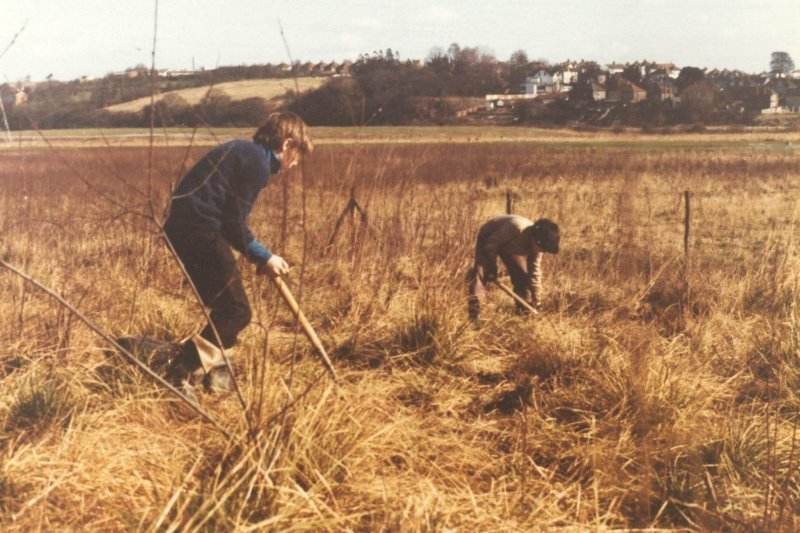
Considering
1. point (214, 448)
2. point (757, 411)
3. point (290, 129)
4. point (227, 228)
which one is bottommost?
point (757, 411)

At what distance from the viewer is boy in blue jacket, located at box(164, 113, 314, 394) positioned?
3.35m

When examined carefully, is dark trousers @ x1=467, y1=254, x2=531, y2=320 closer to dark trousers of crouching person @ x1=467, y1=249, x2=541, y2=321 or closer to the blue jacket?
dark trousers of crouching person @ x1=467, y1=249, x2=541, y2=321

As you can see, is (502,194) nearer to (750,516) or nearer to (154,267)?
(154,267)

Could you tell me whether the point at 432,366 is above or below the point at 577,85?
below

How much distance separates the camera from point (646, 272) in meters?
6.75

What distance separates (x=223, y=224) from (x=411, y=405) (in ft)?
4.22

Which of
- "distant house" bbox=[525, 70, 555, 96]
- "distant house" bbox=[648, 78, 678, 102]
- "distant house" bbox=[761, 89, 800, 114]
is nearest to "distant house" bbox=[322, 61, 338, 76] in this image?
"distant house" bbox=[525, 70, 555, 96]

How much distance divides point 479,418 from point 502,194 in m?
10.4

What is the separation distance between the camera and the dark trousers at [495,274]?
5.11m

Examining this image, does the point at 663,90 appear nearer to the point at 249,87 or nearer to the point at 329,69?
the point at 329,69

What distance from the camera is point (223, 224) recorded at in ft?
11.3

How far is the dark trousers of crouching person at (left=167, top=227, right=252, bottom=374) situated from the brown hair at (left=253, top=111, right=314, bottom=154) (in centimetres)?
50

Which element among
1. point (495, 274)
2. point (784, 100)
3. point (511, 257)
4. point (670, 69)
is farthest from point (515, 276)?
point (670, 69)

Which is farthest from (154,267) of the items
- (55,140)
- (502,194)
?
(55,140)
